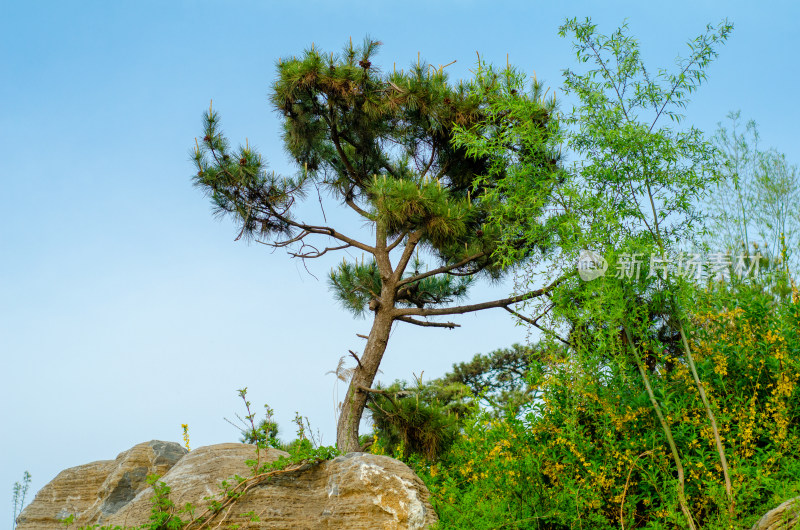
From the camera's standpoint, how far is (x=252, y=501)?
12.0 feet

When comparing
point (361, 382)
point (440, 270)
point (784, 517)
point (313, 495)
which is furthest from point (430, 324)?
point (784, 517)

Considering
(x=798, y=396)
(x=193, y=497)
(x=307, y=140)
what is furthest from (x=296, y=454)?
(x=307, y=140)

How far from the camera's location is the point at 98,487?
15.3 feet

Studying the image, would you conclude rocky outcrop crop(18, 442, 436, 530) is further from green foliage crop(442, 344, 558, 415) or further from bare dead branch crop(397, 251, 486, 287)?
green foliage crop(442, 344, 558, 415)

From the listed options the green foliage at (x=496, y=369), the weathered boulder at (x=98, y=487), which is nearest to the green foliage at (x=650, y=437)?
the weathered boulder at (x=98, y=487)

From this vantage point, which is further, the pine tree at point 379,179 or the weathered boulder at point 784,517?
the pine tree at point 379,179

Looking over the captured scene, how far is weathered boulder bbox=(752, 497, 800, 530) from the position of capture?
8.84ft

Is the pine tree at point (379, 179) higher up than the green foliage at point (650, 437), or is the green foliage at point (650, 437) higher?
the pine tree at point (379, 179)

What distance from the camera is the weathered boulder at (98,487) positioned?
436cm

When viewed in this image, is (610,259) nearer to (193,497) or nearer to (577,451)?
(577,451)

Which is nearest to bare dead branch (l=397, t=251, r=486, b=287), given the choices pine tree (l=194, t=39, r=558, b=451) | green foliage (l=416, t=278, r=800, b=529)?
pine tree (l=194, t=39, r=558, b=451)

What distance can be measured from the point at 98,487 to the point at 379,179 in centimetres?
350

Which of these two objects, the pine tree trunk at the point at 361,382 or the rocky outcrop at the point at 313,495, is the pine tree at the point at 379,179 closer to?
the pine tree trunk at the point at 361,382

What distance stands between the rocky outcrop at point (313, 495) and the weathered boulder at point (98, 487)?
14.0 inches
